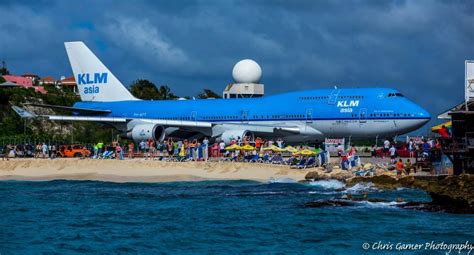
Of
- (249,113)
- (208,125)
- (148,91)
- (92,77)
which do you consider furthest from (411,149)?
(148,91)

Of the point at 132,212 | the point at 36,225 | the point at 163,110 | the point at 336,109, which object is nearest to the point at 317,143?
the point at 336,109

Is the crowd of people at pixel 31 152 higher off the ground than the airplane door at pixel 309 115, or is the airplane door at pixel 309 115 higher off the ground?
the airplane door at pixel 309 115

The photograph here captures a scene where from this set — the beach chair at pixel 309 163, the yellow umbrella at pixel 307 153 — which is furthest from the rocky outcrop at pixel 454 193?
the yellow umbrella at pixel 307 153

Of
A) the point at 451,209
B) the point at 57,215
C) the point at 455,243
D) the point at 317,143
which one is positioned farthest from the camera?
the point at 317,143

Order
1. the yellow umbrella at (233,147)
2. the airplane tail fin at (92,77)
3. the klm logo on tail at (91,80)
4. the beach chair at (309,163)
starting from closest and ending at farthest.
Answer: the beach chair at (309,163) → the yellow umbrella at (233,147) → the airplane tail fin at (92,77) → the klm logo on tail at (91,80)

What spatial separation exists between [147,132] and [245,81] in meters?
16.9

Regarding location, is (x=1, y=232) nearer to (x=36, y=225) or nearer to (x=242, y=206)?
(x=36, y=225)

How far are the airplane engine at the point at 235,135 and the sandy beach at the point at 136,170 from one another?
6.23m

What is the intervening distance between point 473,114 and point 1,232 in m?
16.3

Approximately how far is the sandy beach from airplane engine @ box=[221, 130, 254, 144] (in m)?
6.23

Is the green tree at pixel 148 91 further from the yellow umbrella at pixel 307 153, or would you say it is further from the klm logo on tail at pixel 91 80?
the yellow umbrella at pixel 307 153

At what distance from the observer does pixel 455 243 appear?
2092cm

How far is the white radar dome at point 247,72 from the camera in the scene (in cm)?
6781

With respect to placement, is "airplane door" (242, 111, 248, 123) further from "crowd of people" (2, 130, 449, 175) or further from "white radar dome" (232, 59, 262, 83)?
"white radar dome" (232, 59, 262, 83)
